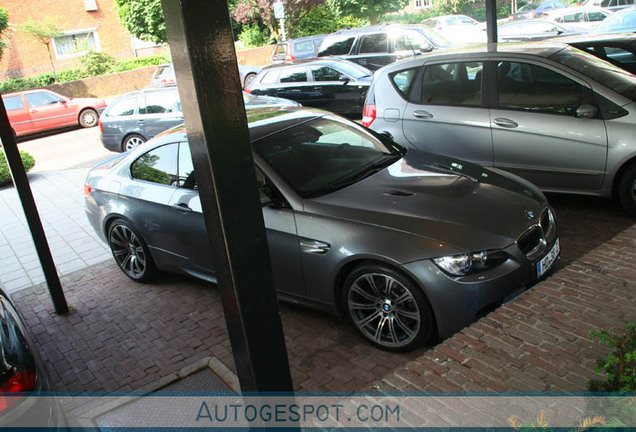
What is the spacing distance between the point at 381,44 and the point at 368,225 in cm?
1253

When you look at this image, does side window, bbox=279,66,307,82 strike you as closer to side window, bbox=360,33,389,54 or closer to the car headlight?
side window, bbox=360,33,389,54

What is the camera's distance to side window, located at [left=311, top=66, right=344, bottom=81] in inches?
494

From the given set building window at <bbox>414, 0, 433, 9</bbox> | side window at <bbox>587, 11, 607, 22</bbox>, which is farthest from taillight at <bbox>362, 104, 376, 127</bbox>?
building window at <bbox>414, 0, 433, 9</bbox>

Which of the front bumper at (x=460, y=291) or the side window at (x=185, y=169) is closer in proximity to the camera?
the front bumper at (x=460, y=291)

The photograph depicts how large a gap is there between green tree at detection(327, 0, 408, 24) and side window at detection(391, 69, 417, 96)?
2816cm

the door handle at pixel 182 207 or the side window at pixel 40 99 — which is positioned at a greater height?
the side window at pixel 40 99

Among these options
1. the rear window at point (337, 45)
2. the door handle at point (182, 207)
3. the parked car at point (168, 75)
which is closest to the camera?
the door handle at point (182, 207)

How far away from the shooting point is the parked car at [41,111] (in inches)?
758

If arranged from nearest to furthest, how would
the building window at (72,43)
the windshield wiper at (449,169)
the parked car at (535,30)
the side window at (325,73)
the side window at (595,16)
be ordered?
the windshield wiper at (449,169)
the side window at (325,73)
the parked car at (535,30)
the side window at (595,16)
the building window at (72,43)

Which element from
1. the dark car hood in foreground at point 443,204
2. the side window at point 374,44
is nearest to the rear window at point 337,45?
the side window at point 374,44

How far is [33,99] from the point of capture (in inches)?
771

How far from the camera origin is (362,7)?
33.5 metres

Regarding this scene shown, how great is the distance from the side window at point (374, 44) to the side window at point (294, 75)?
328 cm

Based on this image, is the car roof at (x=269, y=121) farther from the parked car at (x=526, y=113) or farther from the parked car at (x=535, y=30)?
the parked car at (x=535, y=30)
